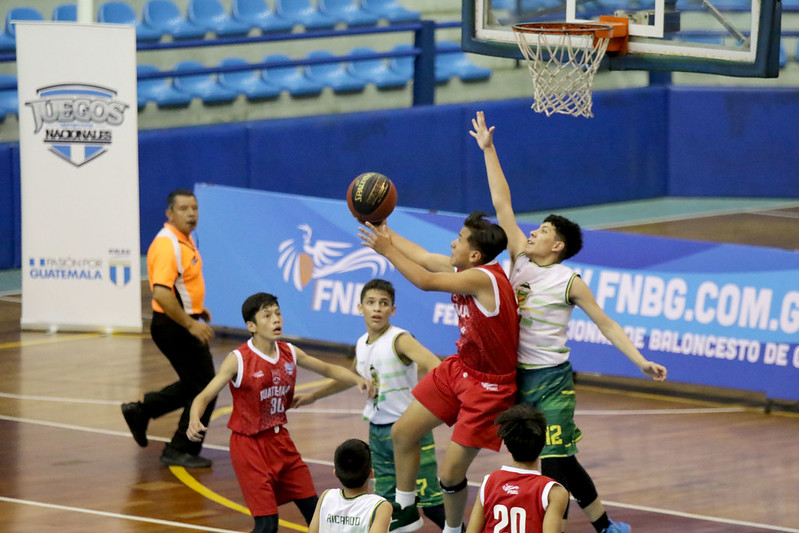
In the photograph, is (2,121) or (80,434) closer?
(80,434)

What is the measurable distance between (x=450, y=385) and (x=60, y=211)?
26.0ft

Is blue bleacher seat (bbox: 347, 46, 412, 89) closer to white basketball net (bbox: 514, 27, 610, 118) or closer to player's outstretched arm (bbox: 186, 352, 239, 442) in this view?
white basketball net (bbox: 514, 27, 610, 118)

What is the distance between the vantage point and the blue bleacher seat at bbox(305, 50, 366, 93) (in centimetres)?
2327

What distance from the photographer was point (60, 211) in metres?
A: 15.4

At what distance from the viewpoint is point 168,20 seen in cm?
2205

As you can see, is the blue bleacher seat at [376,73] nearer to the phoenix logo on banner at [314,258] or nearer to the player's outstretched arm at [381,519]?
the phoenix logo on banner at [314,258]

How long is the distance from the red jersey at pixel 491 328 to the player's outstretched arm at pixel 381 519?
6.18 feet

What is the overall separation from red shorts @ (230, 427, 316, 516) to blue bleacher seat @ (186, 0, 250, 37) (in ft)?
47.0

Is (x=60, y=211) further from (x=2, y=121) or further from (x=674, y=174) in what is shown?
(x=674, y=174)

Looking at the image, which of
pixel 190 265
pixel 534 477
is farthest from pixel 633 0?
pixel 534 477

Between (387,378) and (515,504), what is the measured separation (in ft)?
8.47

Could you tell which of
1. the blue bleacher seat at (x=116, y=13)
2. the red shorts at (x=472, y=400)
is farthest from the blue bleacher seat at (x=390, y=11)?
the red shorts at (x=472, y=400)

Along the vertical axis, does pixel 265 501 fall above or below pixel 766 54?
below

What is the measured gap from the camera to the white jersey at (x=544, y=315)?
856 centimetres
